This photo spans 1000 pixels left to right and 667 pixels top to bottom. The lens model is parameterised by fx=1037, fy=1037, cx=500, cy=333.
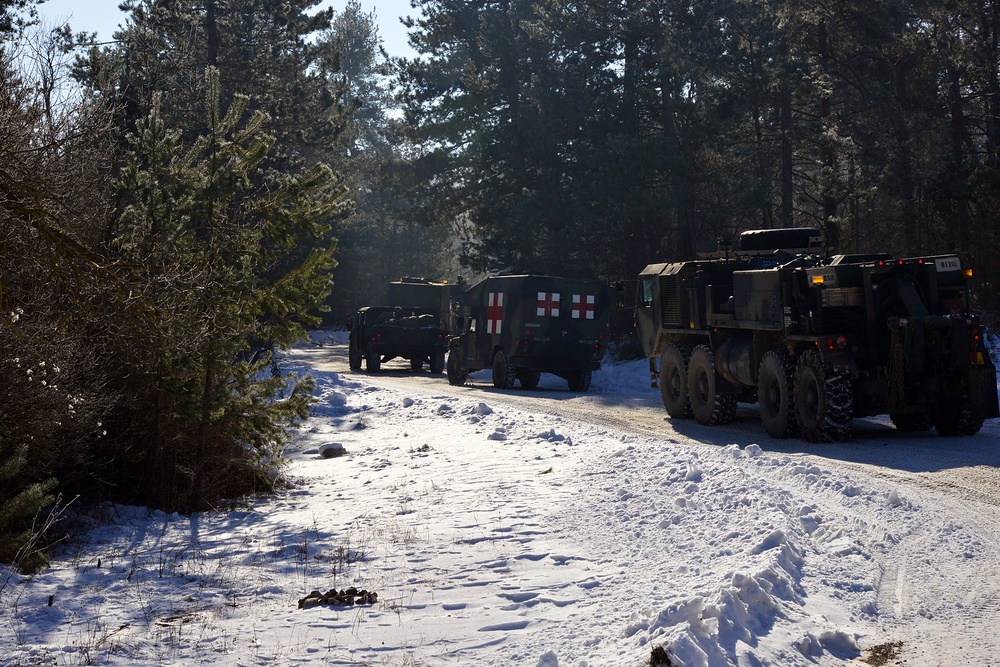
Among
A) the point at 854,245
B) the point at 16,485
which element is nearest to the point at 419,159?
the point at 854,245

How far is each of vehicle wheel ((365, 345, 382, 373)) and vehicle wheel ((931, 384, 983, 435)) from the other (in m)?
19.7

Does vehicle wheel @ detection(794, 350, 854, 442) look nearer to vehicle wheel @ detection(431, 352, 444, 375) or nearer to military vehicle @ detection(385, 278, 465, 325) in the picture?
vehicle wheel @ detection(431, 352, 444, 375)

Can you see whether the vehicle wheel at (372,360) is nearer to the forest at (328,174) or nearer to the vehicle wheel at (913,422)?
the forest at (328,174)

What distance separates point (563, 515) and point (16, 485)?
5023 millimetres

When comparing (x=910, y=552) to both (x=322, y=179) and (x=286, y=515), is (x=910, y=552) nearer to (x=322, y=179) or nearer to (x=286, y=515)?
(x=286, y=515)

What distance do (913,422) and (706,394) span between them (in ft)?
11.1

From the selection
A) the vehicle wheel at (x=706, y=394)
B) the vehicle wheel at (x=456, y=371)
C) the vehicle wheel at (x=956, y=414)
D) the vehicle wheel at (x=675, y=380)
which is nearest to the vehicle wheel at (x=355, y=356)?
the vehicle wheel at (x=456, y=371)

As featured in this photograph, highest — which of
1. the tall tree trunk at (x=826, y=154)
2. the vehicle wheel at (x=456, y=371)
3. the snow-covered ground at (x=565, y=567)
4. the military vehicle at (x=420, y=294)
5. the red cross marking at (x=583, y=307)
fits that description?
the tall tree trunk at (x=826, y=154)

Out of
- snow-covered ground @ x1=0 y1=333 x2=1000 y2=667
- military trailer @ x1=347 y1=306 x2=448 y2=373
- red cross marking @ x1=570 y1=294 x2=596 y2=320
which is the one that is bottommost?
snow-covered ground @ x1=0 y1=333 x2=1000 y2=667

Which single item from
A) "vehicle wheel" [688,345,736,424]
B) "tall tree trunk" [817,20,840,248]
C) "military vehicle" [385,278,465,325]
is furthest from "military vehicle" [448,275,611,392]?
"military vehicle" [385,278,465,325]

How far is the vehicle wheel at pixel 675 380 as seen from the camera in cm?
1798

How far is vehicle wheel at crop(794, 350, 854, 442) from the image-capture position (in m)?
13.7

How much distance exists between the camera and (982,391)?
44.8ft

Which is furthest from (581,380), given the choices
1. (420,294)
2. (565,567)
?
(565,567)
